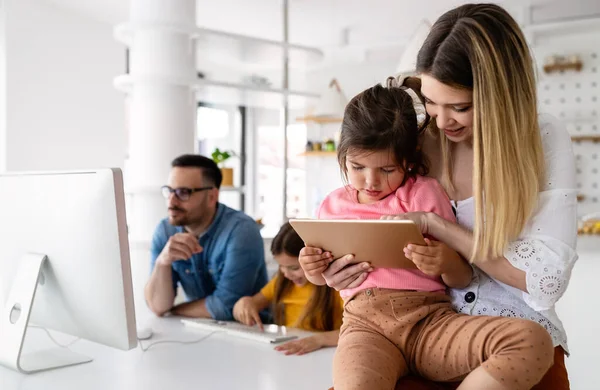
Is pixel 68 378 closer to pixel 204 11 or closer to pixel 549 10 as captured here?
pixel 204 11

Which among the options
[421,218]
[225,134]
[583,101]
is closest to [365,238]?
[421,218]

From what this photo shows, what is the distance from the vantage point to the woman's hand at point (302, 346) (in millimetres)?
1694

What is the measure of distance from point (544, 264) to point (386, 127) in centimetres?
38

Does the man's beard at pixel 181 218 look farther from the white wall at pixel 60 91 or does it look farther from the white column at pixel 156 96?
the white wall at pixel 60 91

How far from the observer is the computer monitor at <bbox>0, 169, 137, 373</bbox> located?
1384 millimetres

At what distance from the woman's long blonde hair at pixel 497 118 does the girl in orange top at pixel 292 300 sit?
97cm

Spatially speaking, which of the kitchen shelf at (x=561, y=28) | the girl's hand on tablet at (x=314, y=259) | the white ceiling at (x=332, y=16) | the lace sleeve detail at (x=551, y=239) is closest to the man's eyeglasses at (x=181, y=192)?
the girl's hand on tablet at (x=314, y=259)

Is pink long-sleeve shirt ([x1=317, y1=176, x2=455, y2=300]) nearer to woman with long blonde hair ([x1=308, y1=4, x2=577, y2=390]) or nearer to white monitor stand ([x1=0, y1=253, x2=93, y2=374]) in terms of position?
woman with long blonde hair ([x1=308, y1=4, x2=577, y2=390])

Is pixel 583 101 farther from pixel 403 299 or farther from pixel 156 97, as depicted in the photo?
pixel 403 299

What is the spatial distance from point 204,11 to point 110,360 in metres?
4.26

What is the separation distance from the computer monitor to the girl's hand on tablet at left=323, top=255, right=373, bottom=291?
0.43m

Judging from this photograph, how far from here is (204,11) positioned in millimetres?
5453

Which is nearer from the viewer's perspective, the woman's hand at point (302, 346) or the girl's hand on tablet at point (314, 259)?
the girl's hand on tablet at point (314, 259)

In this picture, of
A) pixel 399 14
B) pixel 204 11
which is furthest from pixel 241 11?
pixel 399 14
